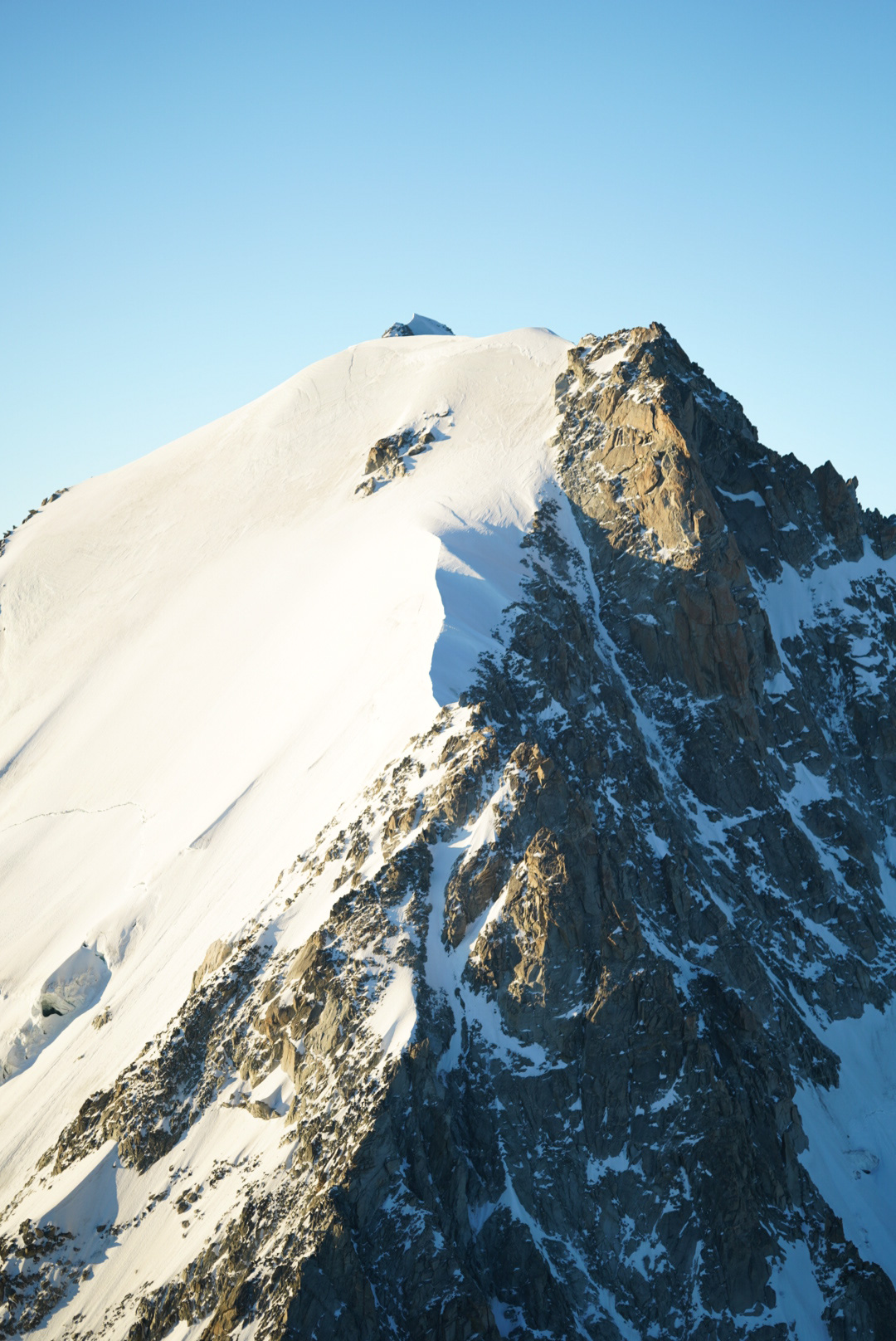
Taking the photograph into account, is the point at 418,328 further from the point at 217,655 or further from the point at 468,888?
the point at 468,888

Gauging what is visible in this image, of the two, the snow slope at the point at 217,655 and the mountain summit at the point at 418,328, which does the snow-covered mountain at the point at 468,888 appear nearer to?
the snow slope at the point at 217,655

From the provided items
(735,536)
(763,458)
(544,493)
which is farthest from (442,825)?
(763,458)

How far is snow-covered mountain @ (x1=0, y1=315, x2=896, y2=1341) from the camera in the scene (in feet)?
149

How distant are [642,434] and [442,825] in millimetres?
43278

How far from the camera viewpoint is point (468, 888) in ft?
169

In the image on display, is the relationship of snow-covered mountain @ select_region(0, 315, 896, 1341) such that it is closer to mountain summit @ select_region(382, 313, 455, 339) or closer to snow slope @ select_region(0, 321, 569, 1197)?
snow slope @ select_region(0, 321, 569, 1197)

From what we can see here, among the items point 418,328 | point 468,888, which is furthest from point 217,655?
point 418,328

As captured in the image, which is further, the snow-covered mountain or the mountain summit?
the mountain summit

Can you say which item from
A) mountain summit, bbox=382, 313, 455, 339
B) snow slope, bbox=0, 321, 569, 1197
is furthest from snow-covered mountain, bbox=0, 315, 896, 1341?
mountain summit, bbox=382, 313, 455, 339

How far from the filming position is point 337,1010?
48.0 meters

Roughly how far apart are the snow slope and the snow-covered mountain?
1.26 feet

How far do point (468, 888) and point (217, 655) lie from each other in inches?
1535

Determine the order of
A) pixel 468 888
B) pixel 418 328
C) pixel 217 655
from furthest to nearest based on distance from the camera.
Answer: pixel 418 328 → pixel 217 655 → pixel 468 888

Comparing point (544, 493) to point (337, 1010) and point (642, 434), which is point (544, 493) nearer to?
point (642, 434)
